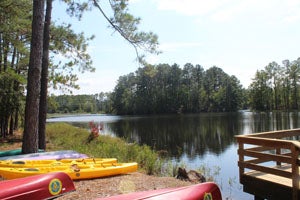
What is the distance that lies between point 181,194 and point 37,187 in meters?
2.12

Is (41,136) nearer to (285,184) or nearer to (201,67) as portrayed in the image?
(285,184)

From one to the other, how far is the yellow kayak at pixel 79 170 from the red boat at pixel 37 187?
3.37 feet

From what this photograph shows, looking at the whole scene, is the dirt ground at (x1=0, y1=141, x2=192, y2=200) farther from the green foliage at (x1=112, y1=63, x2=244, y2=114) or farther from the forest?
the green foliage at (x1=112, y1=63, x2=244, y2=114)

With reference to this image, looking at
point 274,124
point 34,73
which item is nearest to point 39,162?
point 34,73

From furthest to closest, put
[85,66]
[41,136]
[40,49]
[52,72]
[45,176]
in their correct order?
[52,72]
[85,66]
[41,136]
[40,49]
[45,176]

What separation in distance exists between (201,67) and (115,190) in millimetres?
84341

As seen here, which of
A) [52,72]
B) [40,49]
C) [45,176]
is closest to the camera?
[45,176]

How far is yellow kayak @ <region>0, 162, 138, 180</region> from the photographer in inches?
218

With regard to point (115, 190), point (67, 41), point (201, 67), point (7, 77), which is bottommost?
point (115, 190)

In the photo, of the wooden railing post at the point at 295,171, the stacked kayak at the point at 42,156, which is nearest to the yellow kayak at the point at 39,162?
the stacked kayak at the point at 42,156

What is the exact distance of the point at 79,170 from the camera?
5.84m

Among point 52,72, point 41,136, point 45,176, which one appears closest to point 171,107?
point 52,72

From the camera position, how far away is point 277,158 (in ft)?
16.7

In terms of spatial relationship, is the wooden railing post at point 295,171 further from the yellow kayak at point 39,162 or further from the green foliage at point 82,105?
the green foliage at point 82,105
